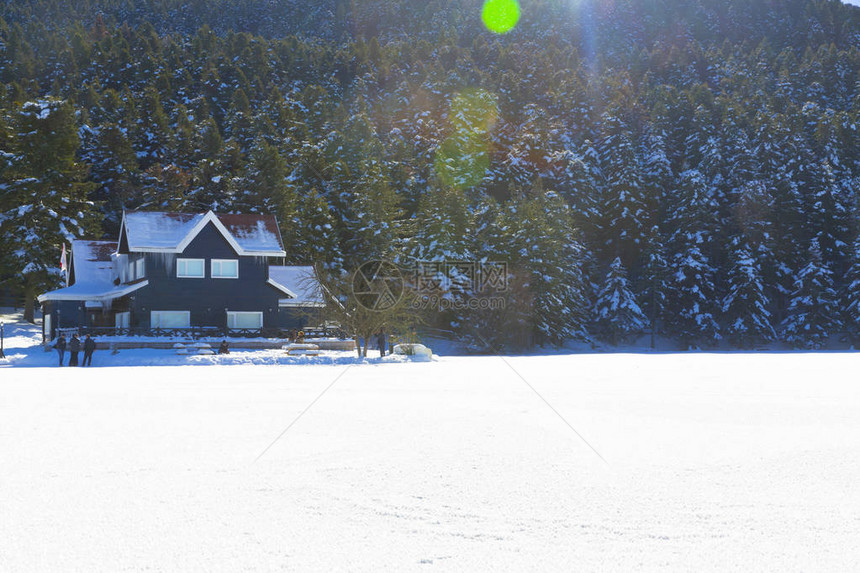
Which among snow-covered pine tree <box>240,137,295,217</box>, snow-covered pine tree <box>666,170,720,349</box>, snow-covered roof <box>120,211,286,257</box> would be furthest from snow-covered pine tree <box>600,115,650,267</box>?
snow-covered roof <box>120,211,286,257</box>

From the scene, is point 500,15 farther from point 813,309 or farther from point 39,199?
point 39,199

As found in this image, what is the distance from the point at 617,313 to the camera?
68062 mm

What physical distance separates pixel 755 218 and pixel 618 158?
1811 cm

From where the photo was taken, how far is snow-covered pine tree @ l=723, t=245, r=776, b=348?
220 feet

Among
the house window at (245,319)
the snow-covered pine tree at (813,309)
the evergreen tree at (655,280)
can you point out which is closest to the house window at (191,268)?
the house window at (245,319)

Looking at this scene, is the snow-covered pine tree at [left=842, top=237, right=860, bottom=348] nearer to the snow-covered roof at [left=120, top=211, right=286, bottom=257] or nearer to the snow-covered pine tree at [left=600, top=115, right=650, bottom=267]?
the snow-covered pine tree at [left=600, top=115, right=650, bottom=267]

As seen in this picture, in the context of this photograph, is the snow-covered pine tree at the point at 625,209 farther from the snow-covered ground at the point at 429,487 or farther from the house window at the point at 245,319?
the snow-covered ground at the point at 429,487

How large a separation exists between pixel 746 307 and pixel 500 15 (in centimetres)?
12958

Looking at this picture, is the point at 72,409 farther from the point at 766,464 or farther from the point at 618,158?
the point at 618,158

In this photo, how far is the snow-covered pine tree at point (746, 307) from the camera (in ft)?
220

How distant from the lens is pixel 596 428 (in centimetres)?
1242

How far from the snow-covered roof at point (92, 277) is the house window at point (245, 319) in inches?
224

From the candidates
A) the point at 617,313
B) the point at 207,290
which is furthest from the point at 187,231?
the point at 617,313

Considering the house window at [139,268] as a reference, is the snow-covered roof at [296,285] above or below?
below
